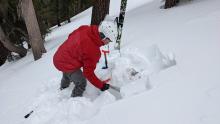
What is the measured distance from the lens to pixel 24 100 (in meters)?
6.93

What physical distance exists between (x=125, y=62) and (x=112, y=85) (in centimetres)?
54

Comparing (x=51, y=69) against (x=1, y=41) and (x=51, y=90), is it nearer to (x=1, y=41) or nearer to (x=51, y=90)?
(x=51, y=90)

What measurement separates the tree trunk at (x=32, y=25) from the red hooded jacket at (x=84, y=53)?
259 inches

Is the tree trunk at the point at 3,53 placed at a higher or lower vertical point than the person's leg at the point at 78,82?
lower

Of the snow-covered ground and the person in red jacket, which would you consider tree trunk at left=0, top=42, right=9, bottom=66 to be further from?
the person in red jacket

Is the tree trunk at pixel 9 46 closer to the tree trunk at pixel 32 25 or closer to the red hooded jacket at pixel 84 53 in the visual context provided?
the tree trunk at pixel 32 25

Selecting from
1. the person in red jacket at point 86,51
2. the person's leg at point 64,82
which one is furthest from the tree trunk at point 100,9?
the person in red jacket at point 86,51

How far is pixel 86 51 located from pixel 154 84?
3.74 ft

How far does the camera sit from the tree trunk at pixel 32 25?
37.8ft

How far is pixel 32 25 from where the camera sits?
11.8m

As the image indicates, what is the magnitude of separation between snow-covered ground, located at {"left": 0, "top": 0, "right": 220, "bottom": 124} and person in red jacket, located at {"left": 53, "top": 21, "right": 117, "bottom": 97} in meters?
0.42

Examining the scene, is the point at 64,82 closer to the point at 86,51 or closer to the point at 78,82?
the point at 78,82

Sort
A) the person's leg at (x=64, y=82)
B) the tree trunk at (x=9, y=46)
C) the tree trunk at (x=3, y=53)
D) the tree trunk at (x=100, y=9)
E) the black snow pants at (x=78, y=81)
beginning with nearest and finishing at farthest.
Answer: the black snow pants at (x=78, y=81)
the person's leg at (x=64, y=82)
the tree trunk at (x=100, y=9)
the tree trunk at (x=9, y=46)
the tree trunk at (x=3, y=53)

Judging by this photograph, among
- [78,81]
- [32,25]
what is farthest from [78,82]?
[32,25]
